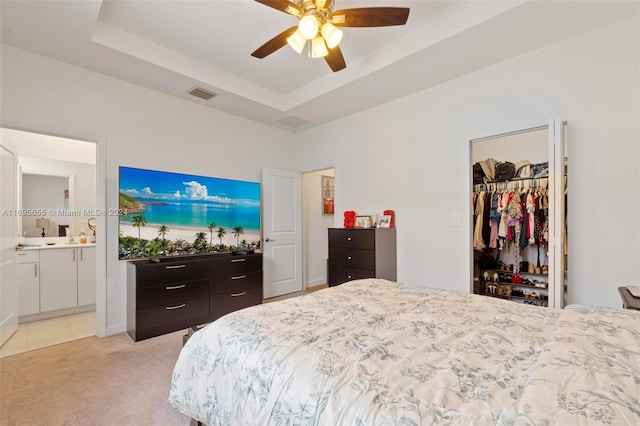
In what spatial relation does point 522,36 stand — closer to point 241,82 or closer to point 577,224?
point 577,224

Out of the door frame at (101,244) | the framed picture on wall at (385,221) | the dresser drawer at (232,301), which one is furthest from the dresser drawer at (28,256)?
the framed picture on wall at (385,221)

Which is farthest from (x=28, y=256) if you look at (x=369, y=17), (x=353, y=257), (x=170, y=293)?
(x=369, y=17)

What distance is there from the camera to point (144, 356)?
99.7 inches

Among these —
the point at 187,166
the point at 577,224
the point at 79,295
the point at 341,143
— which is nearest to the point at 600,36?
the point at 577,224

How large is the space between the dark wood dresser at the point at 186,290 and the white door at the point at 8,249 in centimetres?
98

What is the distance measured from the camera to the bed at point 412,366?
758 millimetres

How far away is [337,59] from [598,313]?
2.36 metres

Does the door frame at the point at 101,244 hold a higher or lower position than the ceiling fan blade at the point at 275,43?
lower

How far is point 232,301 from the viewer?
3525mm

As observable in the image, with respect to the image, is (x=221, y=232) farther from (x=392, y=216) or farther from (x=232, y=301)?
(x=392, y=216)

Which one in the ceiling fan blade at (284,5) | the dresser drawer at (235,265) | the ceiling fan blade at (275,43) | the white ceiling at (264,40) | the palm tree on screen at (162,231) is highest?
the white ceiling at (264,40)

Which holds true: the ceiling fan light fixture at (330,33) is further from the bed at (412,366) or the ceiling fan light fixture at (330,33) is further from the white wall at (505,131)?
the bed at (412,366)

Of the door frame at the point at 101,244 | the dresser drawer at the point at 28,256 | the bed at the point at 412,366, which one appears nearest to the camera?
the bed at the point at 412,366

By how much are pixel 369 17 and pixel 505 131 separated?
1736mm
